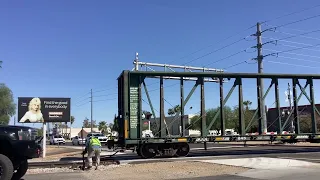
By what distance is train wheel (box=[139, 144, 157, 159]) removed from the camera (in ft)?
66.9

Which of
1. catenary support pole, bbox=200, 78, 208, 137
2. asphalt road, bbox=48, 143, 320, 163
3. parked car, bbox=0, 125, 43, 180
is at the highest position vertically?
catenary support pole, bbox=200, 78, 208, 137

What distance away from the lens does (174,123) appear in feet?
74.9

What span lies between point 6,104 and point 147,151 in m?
53.2

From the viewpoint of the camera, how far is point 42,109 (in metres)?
25.0

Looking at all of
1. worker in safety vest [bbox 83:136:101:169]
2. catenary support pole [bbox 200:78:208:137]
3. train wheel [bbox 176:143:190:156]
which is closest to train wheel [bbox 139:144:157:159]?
train wheel [bbox 176:143:190:156]

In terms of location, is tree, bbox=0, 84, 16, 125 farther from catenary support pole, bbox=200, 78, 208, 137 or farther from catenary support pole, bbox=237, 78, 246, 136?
catenary support pole, bbox=237, 78, 246, 136

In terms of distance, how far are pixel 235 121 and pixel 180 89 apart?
1649 centimetres

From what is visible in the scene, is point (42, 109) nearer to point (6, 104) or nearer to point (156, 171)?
point (156, 171)

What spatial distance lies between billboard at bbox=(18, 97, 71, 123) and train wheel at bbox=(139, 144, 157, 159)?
7701mm

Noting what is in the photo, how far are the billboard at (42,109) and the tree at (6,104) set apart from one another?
140 ft

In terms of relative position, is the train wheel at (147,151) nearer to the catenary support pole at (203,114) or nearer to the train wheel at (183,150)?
the train wheel at (183,150)

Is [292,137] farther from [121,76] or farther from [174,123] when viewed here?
[121,76]

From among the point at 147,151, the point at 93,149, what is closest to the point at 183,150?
the point at 147,151

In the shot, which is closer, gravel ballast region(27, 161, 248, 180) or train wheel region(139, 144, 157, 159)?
gravel ballast region(27, 161, 248, 180)
